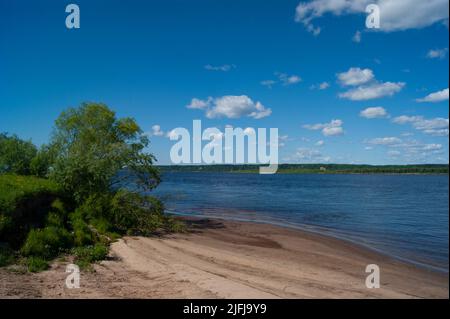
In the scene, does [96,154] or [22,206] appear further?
[96,154]

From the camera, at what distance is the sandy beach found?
1005 centimetres

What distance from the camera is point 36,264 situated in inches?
468

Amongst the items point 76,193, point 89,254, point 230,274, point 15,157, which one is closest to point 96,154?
point 76,193

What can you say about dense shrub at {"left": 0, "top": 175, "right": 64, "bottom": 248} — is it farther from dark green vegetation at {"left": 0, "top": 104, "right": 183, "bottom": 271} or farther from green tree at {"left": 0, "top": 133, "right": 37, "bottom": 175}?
green tree at {"left": 0, "top": 133, "right": 37, "bottom": 175}

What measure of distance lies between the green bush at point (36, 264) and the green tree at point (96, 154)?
287 inches

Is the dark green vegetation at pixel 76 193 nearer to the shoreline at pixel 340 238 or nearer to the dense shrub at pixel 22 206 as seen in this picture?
the dense shrub at pixel 22 206

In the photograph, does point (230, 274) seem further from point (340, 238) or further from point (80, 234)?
point (340, 238)

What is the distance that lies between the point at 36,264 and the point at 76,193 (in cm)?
784

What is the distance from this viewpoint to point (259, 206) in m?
38.3

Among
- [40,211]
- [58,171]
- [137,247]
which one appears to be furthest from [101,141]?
[137,247]

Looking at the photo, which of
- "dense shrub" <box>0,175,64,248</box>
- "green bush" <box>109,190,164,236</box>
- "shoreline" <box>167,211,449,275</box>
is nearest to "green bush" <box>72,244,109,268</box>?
"dense shrub" <box>0,175,64,248</box>

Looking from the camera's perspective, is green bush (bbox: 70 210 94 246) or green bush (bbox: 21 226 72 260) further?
green bush (bbox: 70 210 94 246)
